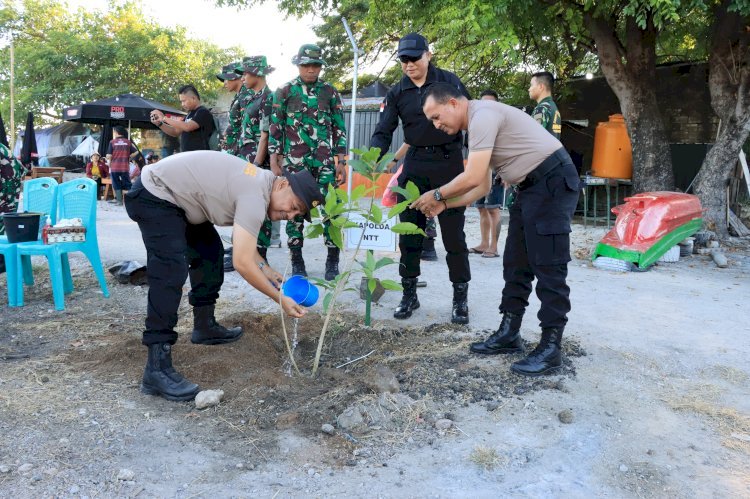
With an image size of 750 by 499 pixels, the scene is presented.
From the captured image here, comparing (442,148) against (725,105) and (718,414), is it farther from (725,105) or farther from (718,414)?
(725,105)

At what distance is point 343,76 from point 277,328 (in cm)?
1997

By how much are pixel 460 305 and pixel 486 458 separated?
1942 millimetres

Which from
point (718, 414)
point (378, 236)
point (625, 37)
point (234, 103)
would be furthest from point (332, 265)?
point (625, 37)

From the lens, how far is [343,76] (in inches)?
897

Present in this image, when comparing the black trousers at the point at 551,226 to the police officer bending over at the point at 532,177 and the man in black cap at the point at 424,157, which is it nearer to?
the police officer bending over at the point at 532,177

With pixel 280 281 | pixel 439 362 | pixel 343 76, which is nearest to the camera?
pixel 280 281

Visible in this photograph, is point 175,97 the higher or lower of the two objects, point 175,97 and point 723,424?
the higher

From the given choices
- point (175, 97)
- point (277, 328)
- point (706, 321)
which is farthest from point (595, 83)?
point (175, 97)

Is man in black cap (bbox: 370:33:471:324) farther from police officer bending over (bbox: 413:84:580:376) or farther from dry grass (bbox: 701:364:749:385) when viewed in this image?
dry grass (bbox: 701:364:749:385)

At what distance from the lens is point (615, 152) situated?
10688 millimetres

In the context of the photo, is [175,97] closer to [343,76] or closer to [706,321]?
[343,76]

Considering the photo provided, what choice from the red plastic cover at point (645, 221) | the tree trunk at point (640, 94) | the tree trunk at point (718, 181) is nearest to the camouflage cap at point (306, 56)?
the red plastic cover at point (645, 221)

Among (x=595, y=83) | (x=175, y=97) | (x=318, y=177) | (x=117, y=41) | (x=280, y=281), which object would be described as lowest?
(x=280, y=281)

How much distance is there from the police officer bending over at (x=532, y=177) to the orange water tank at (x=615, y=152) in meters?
8.11
